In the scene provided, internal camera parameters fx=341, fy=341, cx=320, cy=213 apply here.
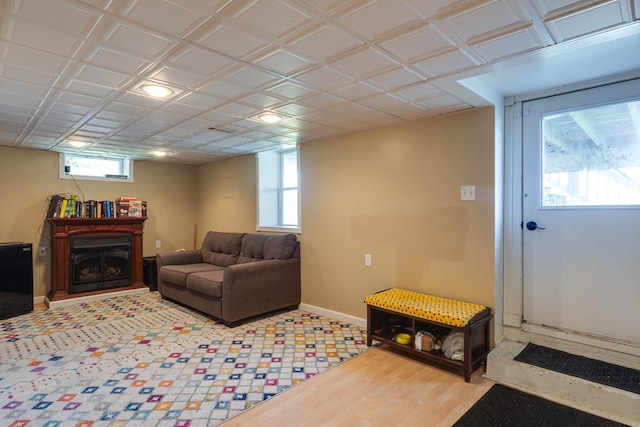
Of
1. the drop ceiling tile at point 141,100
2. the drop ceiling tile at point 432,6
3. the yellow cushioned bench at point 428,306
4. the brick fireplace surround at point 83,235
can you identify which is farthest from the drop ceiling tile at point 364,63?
the brick fireplace surround at point 83,235

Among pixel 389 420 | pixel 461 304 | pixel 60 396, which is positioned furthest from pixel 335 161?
pixel 60 396

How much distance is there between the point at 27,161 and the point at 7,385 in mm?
3333

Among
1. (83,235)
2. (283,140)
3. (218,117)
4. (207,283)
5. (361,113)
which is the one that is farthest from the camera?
(83,235)

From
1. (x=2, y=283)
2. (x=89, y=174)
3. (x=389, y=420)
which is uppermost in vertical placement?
(x=89, y=174)

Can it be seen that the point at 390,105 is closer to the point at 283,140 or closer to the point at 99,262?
the point at 283,140

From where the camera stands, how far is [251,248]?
4480mm

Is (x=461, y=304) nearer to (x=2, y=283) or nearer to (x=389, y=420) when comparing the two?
(x=389, y=420)

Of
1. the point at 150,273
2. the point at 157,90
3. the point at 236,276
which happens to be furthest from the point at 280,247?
the point at 150,273

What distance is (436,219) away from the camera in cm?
308

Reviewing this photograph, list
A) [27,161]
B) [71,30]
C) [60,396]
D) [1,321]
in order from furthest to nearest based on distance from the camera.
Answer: [27,161] < [1,321] < [60,396] < [71,30]

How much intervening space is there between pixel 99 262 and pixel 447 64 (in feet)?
16.7

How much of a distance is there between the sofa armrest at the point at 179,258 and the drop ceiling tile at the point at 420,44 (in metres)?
4.14

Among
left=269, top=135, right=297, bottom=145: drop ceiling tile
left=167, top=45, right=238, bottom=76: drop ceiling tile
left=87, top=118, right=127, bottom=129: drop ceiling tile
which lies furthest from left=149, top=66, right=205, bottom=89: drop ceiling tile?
left=269, top=135, right=297, bottom=145: drop ceiling tile

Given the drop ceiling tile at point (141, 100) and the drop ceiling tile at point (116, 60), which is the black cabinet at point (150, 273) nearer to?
the drop ceiling tile at point (141, 100)
